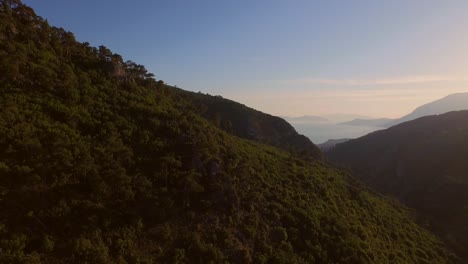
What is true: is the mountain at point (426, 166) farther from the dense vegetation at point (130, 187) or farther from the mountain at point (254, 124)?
the dense vegetation at point (130, 187)

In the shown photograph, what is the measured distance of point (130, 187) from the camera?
2916cm

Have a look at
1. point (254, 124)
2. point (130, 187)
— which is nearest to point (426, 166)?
point (254, 124)

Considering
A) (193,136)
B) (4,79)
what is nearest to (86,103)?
(4,79)

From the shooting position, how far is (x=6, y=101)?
2994 centimetres

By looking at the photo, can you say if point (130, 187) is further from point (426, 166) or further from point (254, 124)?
point (426, 166)

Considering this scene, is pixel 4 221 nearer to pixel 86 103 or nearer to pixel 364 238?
pixel 86 103

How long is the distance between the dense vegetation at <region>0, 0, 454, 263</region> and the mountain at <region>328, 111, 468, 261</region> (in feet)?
92.3

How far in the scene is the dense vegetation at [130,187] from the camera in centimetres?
2392

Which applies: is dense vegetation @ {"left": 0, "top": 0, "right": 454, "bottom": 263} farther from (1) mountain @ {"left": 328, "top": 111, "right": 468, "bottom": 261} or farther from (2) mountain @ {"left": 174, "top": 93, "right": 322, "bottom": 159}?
(2) mountain @ {"left": 174, "top": 93, "right": 322, "bottom": 159}

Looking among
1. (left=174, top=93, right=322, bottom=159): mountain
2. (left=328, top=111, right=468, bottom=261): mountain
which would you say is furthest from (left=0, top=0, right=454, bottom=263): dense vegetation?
(left=174, top=93, right=322, bottom=159): mountain

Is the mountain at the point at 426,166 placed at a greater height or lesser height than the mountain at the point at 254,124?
lesser

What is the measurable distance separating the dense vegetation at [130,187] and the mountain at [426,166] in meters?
28.1

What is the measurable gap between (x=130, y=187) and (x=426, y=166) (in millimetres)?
105736

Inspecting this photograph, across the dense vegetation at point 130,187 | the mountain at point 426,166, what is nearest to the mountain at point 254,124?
the mountain at point 426,166
